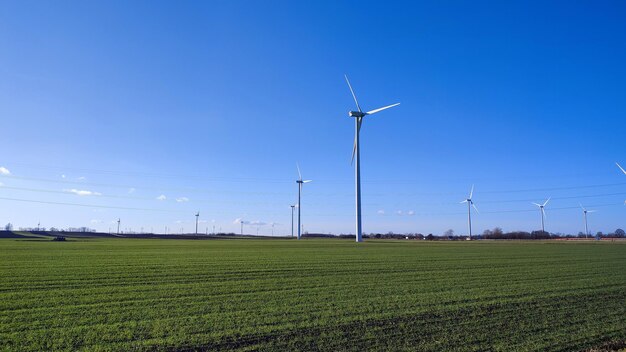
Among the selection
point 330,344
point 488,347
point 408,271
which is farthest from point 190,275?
point 488,347

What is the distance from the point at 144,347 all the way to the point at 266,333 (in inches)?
106

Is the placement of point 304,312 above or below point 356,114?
below

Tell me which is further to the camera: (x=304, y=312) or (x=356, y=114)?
(x=356, y=114)

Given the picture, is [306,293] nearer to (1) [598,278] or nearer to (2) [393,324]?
(2) [393,324]

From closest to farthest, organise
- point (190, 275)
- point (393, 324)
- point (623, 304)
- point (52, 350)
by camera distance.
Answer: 1. point (52, 350)
2. point (393, 324)
3. point (623, 304)
4. point (190, 275)

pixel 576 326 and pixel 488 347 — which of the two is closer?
pixel 488 347

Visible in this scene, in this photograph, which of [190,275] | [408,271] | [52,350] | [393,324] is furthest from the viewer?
[408,271]

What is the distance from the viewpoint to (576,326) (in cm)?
1125

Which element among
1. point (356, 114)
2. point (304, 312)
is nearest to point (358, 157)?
point (356, 114)

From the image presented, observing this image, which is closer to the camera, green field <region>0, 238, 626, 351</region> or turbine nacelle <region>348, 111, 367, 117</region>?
green field <region>0, 238, 626, 351</region>

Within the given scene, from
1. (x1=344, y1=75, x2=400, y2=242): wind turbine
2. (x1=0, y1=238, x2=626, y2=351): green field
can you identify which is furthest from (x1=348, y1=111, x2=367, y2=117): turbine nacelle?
(x1=0, y1=238, x2=626, y2=351): green field

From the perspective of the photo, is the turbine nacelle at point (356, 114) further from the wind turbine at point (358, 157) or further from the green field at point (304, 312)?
the green field at point (304, 312)

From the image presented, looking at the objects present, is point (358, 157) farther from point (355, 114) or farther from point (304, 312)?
point (304, 312)

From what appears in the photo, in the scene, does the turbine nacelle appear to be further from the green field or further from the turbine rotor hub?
the green field
